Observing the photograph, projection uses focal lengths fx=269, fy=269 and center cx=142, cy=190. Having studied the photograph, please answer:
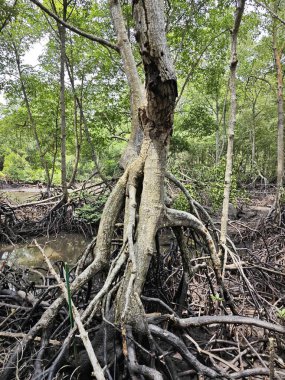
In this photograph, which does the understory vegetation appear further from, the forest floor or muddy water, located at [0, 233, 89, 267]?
muddy water, located at [0, 233, 89, 267]

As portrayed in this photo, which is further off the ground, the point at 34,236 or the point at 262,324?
the point at 262,324

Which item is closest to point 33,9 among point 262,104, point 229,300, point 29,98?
point 29,98

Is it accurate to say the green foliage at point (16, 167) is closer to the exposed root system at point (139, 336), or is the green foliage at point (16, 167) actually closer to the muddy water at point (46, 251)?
the muddy water at point (46, 251)

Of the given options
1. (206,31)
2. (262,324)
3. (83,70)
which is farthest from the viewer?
(83,70)

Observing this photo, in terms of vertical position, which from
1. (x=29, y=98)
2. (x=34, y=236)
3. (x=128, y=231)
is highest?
(x=29, y=98)

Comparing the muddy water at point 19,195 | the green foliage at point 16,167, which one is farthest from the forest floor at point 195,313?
the green foliage at point 16,167

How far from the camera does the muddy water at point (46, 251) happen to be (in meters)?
5.33

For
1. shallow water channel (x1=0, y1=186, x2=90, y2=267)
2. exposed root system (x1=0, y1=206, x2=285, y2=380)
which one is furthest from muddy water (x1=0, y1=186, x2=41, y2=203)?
exposed root system (x1=0, y1=206, x2=285, y2=380)

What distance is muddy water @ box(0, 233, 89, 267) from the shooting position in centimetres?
533

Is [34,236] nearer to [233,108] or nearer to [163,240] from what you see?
[163,240]

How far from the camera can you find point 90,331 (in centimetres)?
189

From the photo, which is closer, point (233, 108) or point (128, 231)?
point (128, 231)

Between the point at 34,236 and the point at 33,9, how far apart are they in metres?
6.20

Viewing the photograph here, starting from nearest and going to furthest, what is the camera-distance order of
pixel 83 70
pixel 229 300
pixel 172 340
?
pixel 172 340
pixel 229 300
pixel 83 70
